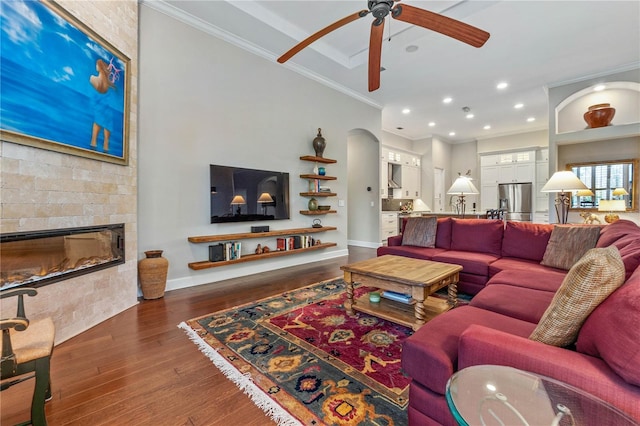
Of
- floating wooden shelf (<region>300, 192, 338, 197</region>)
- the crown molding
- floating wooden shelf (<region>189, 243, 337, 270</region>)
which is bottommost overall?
floating wooden shelf (<region>189, 243, 337, 270</region>)

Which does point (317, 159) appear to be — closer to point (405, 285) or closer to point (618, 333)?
point (405, 285)

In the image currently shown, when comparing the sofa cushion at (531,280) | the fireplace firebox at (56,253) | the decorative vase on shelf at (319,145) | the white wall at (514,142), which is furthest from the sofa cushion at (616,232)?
the white wall at (514,142)

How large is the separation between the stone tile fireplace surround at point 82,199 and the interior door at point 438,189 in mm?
8250

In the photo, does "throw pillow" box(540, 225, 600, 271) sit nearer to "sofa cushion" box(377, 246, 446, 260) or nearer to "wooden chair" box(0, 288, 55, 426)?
"sofa cushion" box(377, 246, 446, 260)

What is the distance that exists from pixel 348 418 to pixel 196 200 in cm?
309

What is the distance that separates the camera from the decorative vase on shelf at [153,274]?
9.98 feet

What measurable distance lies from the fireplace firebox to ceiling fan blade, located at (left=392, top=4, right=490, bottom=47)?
10.3 feet

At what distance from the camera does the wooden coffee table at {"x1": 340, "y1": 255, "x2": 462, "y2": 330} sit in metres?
2.21

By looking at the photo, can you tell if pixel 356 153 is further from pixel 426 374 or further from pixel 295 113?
pixel 426 374

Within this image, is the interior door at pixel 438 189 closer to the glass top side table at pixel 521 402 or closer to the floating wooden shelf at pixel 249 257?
the floating wooden shelf at pixel 249 257

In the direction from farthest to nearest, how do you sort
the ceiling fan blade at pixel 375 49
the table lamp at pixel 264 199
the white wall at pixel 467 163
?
the white wall at pixel 467 163 < the table lamp at pixel 264 199 < the ceiling fan blade at pixel 375 49

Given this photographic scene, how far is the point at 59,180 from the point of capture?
219cm

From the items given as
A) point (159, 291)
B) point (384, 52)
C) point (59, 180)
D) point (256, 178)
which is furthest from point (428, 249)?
point (59, 180)

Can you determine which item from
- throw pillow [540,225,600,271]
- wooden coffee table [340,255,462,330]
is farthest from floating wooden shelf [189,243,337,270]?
throw pillow [540,225,600,271]
